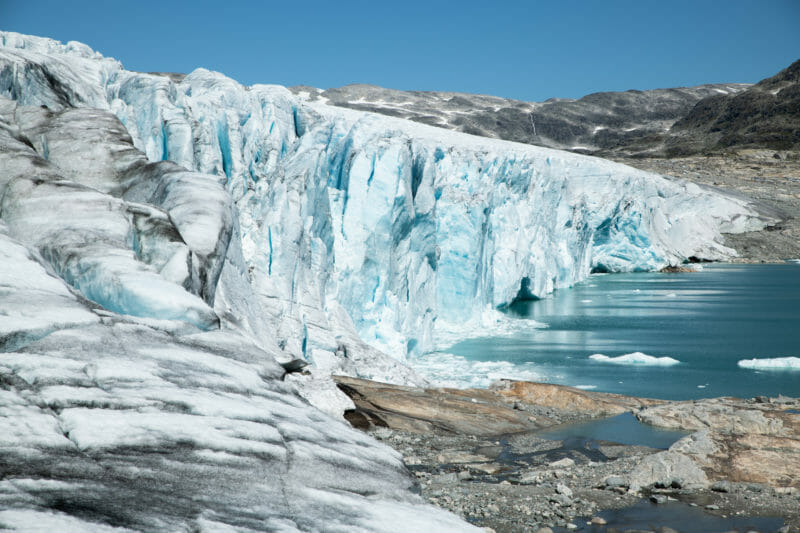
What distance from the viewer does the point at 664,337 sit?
68.5 ft

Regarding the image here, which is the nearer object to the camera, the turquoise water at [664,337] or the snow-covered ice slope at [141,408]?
the snow-covered ice slope at [141,408]

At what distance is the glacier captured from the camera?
3080 millimetres

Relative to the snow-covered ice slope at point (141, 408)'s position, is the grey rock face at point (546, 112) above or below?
above

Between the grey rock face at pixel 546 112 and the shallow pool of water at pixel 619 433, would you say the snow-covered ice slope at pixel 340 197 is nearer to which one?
the shallow pool of water at pixel 619 433

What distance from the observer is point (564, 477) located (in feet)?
21.0

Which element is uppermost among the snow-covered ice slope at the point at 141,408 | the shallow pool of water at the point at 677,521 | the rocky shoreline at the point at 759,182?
the rocky shoreline at the point at 759,182

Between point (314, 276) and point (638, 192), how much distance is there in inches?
1016

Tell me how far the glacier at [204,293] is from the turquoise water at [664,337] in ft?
10.3

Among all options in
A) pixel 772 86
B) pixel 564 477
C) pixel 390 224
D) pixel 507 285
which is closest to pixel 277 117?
pixel 390 224

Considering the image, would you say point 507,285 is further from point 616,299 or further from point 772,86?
point 772,86

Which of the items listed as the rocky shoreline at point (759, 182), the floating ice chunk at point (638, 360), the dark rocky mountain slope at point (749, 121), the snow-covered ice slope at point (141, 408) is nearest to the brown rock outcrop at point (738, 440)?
the snow-covered ice slope at point (141, 408)

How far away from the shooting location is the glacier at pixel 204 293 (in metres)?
3.08

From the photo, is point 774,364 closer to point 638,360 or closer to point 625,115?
point 638,360

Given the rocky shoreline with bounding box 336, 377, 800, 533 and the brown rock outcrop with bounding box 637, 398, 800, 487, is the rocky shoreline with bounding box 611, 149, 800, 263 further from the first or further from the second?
the rocky shoreline with bounding box 336, 377, 800, 533
